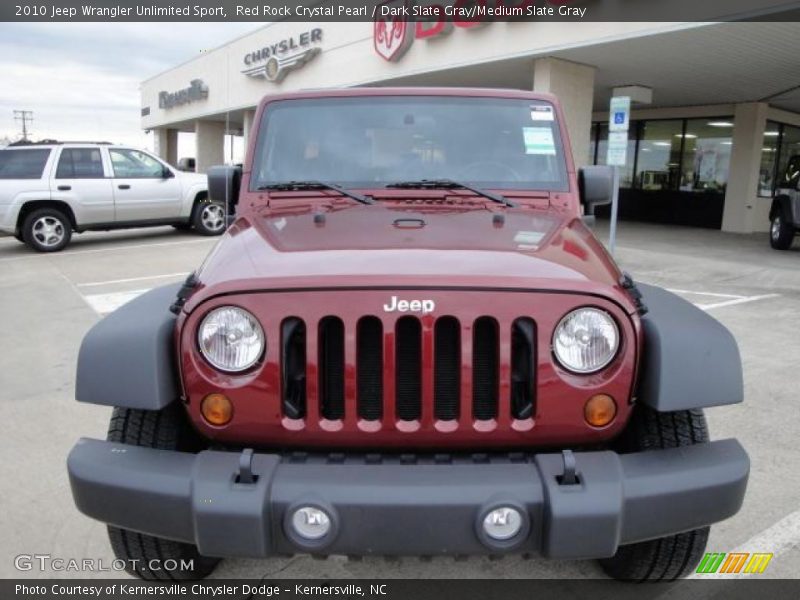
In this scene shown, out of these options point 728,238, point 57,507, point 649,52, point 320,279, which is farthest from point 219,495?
point 728,238

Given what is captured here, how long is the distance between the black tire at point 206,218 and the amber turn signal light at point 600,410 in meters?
11.5

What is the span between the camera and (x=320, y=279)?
1.96 meters

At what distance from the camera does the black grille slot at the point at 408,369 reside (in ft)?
6.44

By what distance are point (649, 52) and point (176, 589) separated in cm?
1196

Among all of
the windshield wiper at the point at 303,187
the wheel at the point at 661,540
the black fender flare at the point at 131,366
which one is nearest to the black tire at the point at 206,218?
the windshield wiper at the point at 303,187

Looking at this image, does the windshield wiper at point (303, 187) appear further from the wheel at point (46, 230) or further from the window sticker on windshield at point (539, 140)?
the wheel at point (46, 230)

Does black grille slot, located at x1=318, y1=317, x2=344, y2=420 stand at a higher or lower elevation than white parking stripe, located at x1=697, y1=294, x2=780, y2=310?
higher

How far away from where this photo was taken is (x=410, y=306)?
192 cm

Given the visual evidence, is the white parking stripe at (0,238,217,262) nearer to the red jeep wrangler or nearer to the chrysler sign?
the red jeep wrangler

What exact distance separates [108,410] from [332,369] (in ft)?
8.73

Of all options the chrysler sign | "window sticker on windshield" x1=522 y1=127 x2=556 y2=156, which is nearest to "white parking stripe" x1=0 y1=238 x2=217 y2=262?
"window sticker on windshield" x1=522 y1=127 x2=556 y2=156

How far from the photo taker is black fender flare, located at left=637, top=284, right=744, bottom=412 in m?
1.96

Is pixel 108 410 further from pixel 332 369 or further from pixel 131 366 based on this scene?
pixel 332 369

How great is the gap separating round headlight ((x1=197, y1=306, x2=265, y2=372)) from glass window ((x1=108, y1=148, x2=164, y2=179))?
35.8 feet
